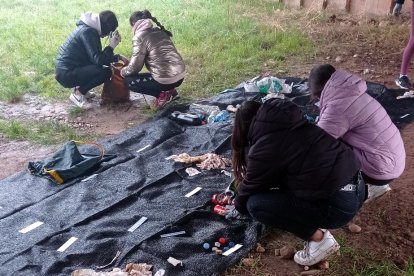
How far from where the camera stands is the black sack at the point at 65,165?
3781 millimetres

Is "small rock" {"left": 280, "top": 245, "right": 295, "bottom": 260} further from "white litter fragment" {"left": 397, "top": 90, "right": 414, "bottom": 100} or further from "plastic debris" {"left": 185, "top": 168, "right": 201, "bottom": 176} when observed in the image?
"white litter fragment" {"left": 397, "top": 90, "right": 414, "bottom": 100}

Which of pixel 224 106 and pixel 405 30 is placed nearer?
pixel 224 106

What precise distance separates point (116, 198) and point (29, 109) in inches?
102

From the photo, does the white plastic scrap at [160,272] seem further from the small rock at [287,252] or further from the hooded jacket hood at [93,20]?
the hooded jacket hood at [93,20]

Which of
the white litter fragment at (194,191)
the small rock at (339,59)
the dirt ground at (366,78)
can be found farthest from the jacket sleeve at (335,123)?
the small rock at (339,59)

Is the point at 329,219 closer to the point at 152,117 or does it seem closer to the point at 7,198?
the point at 7,198

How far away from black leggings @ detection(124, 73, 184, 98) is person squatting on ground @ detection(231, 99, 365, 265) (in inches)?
109

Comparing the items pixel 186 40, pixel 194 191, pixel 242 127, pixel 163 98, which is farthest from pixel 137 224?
pixel 186 40

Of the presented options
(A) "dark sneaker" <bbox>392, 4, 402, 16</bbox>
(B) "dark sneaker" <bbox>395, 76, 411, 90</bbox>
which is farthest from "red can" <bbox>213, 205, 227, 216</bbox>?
(A) "dark sneaker" <bbox>392, 4, 402, 16</bbox>

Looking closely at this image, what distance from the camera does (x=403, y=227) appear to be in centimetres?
311

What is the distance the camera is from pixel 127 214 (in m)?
3.31

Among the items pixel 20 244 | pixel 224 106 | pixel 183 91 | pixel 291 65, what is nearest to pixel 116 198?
pixel 20 244

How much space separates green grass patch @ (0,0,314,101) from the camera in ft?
20.0

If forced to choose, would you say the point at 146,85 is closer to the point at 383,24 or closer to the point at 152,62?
the point at 152,62
